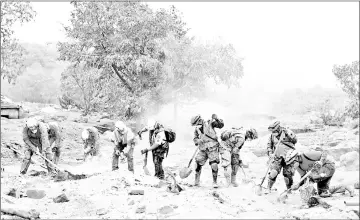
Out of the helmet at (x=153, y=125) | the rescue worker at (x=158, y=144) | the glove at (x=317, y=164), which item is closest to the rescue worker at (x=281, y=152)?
the glove at (x=317, y=164)

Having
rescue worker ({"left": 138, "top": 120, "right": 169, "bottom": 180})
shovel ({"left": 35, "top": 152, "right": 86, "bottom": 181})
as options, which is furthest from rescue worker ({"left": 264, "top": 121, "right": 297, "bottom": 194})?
shovel ({"left": 35, "top": 152, "right": 86, "bottom": 181})

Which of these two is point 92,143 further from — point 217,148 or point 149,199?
point 149,199

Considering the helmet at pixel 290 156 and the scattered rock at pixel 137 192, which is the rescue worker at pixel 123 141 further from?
the helmet at pixel 290 156

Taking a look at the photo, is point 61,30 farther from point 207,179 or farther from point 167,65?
point 207,179

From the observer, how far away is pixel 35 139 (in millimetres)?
11031

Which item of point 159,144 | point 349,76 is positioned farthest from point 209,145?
point 349,76

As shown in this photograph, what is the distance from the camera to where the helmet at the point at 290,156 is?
871 centimetres

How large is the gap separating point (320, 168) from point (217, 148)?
229cm

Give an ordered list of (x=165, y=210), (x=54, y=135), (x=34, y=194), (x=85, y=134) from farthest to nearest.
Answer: (x=54, y=135), (x=85, y=134), (x=34, y=194), (x=165, y=210)

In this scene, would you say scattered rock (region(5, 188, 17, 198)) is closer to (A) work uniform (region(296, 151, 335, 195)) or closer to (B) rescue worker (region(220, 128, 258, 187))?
(B) rescue worker (region(220, 128, 258, 187))

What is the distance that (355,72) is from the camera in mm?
18281

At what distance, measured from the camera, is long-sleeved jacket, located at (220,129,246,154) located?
390 inches

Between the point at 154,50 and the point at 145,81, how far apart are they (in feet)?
5.44

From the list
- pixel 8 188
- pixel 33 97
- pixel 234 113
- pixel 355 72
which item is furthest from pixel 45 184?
pixel 33 97
